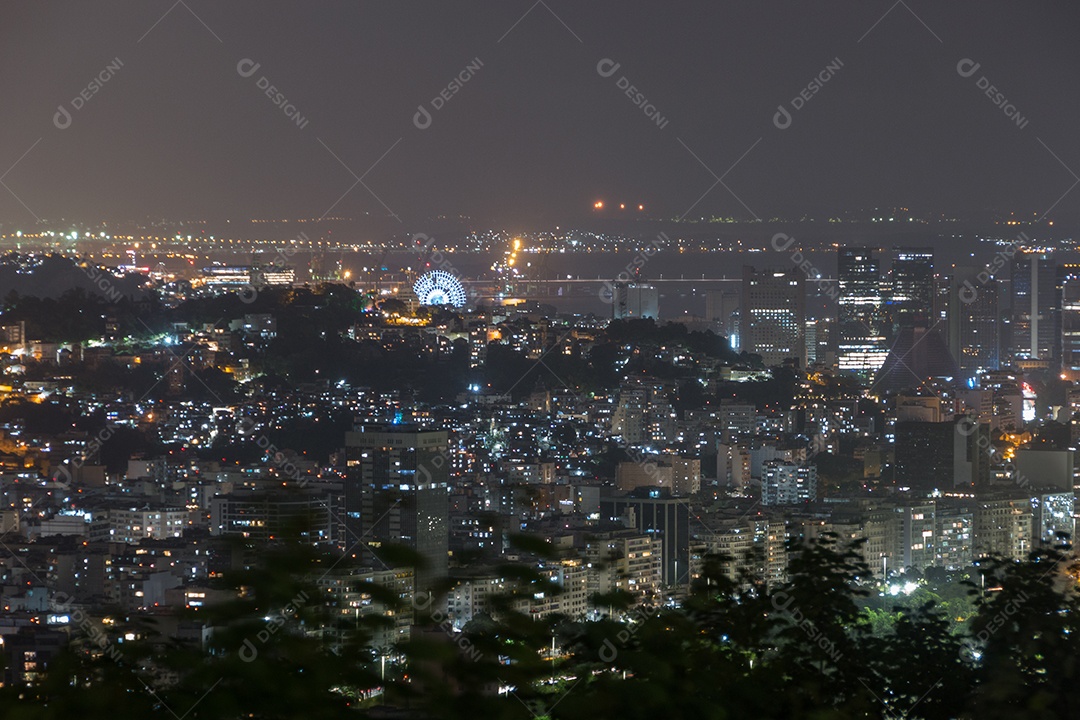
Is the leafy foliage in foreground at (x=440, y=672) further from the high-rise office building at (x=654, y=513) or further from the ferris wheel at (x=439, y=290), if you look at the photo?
the ferris wheel at (x=439, y=290)

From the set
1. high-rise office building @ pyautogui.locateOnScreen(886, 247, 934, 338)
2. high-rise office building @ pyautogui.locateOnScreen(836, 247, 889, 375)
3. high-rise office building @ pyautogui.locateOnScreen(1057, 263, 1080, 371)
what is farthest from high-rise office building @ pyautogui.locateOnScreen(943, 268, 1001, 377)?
high-rise office building @ pyautogui.locateOnScreen(836, 247, 889, 375)

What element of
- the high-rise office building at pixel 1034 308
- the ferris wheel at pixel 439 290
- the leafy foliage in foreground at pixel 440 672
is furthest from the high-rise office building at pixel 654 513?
the high-rise office building at pixel 1034 308

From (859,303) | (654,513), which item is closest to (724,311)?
(859,303)

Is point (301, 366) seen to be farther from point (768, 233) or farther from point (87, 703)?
point (87, 703)

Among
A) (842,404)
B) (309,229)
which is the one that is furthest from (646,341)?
(309,229)

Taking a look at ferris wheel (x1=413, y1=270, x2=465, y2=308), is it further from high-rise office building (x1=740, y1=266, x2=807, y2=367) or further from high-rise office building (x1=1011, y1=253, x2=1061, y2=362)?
high-rise office building (x1=1011, y1=253, x2=1061, y2=362)

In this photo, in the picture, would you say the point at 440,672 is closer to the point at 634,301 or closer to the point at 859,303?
the point at 859,303
